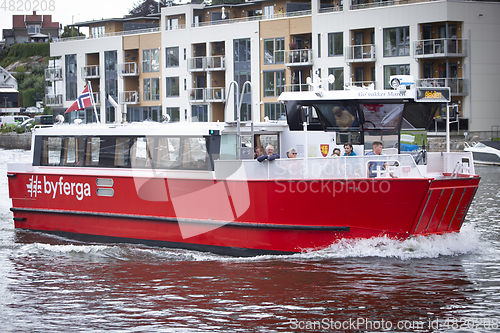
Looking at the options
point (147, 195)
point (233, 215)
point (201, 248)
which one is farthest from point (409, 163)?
point (147, 195)

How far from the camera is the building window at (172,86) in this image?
5038 cm

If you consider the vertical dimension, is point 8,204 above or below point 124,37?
below

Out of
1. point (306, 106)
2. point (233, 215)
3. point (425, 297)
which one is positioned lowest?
point (425, 297)

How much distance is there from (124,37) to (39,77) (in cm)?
5713

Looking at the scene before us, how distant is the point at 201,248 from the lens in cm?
1290

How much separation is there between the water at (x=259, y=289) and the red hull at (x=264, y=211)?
33cm

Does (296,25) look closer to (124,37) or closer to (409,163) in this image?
(124,37)

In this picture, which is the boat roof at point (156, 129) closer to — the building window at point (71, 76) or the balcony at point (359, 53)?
the balcony at point (359, 53)

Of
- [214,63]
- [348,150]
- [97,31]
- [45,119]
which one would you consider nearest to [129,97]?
[214,63]

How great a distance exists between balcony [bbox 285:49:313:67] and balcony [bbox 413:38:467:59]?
7702mm

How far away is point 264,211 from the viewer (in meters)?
11.9

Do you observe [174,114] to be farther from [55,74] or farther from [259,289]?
[259,289]

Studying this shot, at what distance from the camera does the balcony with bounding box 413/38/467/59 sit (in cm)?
3909

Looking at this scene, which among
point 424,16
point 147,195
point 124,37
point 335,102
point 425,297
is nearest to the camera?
point 425,297
